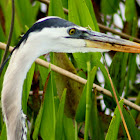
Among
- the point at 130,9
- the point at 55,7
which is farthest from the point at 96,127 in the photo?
the point at 130,9

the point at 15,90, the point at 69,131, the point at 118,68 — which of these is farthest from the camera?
the point at 118,68

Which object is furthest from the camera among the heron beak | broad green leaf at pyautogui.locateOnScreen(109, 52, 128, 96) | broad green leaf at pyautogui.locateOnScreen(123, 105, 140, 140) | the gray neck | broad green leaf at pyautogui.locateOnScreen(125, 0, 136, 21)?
broad green leaf at pyautogui.locateOnScreen(125, 0, 136, 21)

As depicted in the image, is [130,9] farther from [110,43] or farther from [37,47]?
[37,47]

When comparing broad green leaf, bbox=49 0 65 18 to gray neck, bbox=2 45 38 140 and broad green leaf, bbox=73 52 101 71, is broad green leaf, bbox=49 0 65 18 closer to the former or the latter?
broad green leaf, bbox=73 52 101 71

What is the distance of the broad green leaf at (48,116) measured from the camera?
3.56 feet

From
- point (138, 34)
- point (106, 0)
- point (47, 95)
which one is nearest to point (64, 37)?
point (47, 95)

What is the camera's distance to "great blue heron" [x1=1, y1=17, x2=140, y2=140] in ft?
3.17

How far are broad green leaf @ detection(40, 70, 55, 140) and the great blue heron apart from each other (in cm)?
9

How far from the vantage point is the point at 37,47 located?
984 mm

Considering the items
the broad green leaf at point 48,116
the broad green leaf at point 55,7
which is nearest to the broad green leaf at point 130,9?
the broad green leaf at point 55,7

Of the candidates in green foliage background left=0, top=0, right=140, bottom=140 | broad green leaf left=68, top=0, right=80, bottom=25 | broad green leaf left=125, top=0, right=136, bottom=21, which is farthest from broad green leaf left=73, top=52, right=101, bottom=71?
broad green leaf left=125, top=0, right=136, bottom=21

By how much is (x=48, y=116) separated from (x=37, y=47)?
246 mm

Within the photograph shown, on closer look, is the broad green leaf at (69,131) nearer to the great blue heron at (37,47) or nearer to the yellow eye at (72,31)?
the great blue heron at (37,47)

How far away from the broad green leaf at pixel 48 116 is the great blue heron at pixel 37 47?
92mm
